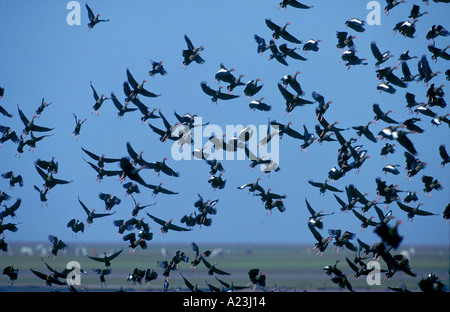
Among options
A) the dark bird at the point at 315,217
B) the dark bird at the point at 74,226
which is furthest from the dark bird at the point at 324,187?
the dark bird at the point at 74,226

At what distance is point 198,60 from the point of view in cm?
1501

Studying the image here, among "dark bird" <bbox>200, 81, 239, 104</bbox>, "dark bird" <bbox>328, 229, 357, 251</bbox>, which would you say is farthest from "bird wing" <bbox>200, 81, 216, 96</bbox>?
"dark bird" <bbox>328, 229, 357, 251</bbox>

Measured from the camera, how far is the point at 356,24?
14055 millimetres

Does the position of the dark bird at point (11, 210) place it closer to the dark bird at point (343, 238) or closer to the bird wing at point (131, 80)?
the bird wing at point (131, 80)

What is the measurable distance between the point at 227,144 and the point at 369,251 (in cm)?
483

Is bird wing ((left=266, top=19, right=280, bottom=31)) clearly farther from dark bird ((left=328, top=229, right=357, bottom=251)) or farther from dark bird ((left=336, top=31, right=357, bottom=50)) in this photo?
dark bird ((left=328, top=229, right=357, bottom=251))

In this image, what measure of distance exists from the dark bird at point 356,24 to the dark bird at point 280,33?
59.4 inches

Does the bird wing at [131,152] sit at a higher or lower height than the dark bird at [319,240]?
higher

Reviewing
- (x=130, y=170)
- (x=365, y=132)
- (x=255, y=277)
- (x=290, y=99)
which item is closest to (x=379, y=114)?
(x=365, y=132)

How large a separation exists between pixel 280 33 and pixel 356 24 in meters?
2.22

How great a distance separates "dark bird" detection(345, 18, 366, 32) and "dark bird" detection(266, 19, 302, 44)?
4.95 feet

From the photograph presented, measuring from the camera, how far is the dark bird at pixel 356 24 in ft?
45.8

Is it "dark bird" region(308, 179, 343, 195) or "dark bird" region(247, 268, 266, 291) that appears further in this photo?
"dark bird" region(308, 179, 343, 195)

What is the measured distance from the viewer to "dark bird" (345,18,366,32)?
13969mm
